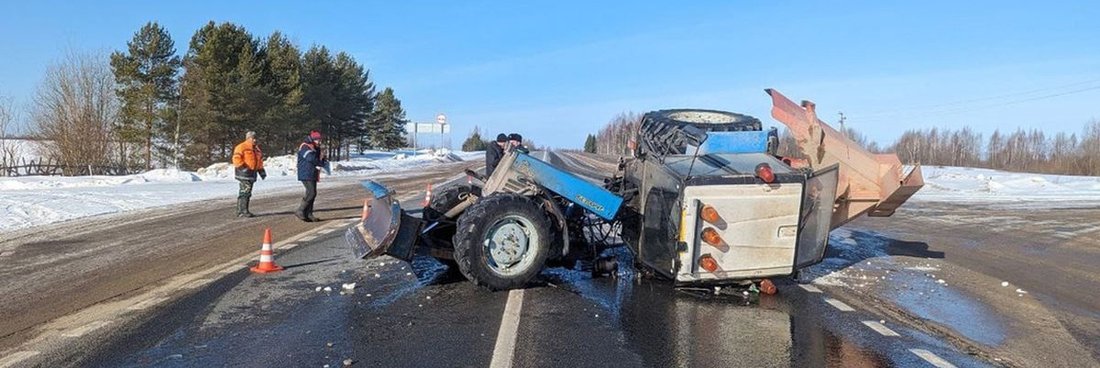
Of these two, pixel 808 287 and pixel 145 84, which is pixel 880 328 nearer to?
pixel 808 287

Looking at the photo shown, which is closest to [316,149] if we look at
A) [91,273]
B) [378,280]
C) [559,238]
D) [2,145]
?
[91,273]

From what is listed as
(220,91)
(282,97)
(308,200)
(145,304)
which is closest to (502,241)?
(145,304)

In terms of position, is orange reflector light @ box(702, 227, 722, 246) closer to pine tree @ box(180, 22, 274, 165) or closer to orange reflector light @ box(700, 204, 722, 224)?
orange reflector light @ box(700, 204, 722, 224)

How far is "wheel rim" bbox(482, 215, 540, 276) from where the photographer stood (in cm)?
629

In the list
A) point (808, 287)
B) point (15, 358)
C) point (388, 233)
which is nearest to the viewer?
point (15, 358)

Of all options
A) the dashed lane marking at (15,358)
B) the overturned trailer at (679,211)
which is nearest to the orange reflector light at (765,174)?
the overturned trailer at (679,211)

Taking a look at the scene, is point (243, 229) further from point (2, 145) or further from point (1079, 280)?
point (2, 145)

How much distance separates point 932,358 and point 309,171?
10440mm

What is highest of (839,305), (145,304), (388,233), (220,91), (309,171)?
(220,91)

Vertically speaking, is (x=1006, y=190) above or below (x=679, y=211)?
below

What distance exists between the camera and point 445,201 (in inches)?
297

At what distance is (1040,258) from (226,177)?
28.5 metres

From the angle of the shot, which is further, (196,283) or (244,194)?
(244,194)

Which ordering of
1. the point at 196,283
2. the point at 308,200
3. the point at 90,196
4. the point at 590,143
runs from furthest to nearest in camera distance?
the point at 590,143 < the point at 90,196 < the point at 308,200 < the point at 196,283
